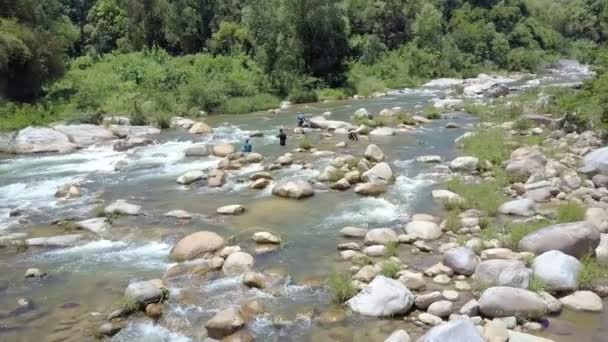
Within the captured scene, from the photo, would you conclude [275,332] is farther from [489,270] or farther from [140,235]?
[140,235]

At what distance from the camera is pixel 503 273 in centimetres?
942

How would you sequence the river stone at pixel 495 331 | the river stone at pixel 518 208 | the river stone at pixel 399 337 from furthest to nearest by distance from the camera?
the river stone at pixel 518 208 → the river stone at pixel 399 337 → the river stone at pixel 495 331

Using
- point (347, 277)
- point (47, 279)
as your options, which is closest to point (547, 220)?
point (347, 277)

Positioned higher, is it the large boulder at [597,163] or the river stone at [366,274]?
the large boulder at [597,163]

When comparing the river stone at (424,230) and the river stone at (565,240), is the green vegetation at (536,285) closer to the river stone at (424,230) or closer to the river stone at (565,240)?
the river stone at (565,240)

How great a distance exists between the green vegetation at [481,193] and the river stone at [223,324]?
7358mm

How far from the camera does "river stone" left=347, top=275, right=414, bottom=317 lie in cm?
889

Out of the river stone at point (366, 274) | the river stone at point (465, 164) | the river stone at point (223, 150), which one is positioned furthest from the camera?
the river stone at point (223, 150)

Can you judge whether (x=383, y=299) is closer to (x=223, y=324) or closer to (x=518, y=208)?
(x=223, y=324)

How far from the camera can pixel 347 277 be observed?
1000 cm

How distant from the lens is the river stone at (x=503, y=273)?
9.22m

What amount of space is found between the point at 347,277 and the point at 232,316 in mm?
2290

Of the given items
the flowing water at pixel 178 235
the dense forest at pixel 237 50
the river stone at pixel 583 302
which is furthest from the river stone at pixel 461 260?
the dense forest at pixel 237 50

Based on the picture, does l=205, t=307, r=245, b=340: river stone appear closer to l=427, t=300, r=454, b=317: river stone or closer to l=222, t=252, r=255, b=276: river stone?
l=222, t=252, r=255, b=276: river stone
